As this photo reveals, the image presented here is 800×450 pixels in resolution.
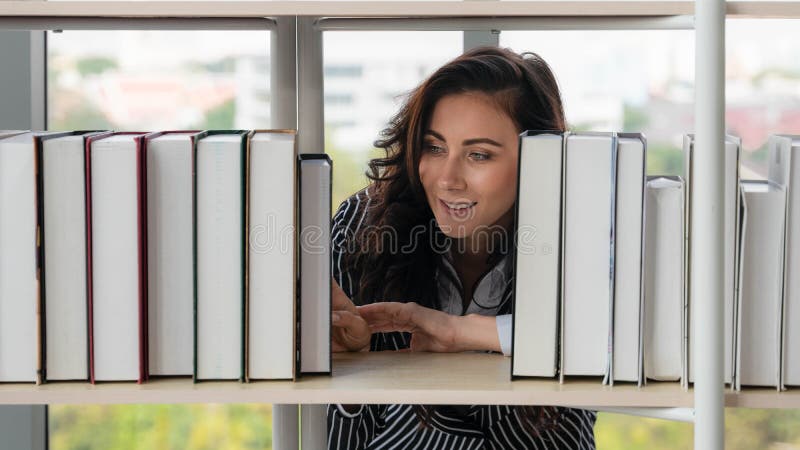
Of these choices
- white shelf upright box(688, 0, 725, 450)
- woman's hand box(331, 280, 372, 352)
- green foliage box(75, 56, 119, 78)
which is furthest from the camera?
green foliage box(75, 56, 119, 78)

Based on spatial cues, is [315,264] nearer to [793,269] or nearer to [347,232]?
[347,232]

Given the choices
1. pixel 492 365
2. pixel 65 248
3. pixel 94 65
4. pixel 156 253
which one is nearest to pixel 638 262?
pixel 492 365

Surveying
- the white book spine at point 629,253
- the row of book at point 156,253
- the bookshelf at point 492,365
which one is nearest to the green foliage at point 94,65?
the bookshelf at point 492,365

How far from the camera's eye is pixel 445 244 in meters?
1.28

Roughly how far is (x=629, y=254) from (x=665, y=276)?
0.05 meters

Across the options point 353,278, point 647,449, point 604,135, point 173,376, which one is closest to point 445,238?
point 353,278

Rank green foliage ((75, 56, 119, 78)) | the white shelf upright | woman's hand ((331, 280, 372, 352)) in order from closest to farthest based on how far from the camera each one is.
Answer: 1. the white shelf upright
2. woman's hand ((331, 280, 372, 352))
3. green foliage ((75, 56, 119, 78))

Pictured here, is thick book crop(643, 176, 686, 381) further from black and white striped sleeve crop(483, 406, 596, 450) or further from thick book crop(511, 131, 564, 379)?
black and white striped sleeve crop(483, 406, 596, 450)

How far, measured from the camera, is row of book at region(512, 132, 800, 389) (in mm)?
992

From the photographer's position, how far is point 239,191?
100 cm

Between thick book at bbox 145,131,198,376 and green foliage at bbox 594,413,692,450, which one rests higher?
thick book at bbox 145,131,198,376

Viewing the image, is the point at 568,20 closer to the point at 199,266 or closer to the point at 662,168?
the point at 662,168

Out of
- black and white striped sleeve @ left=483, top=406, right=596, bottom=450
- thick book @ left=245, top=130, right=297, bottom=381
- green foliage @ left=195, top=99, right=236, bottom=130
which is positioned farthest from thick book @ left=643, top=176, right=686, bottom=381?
green foliage @ left=195, top=99, right=236, bottom=130

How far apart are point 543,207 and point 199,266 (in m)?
0.42
